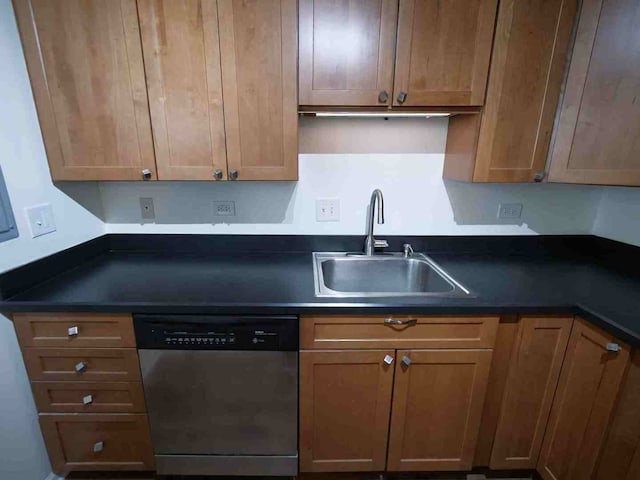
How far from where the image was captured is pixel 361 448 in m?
1.26

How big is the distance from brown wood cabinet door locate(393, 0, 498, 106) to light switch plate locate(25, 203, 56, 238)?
1.49 m

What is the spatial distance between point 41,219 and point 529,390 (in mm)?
2090

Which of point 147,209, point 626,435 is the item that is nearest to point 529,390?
point 626,435

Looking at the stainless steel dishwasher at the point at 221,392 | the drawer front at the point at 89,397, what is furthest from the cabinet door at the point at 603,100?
the drawer front at the point at 89,397

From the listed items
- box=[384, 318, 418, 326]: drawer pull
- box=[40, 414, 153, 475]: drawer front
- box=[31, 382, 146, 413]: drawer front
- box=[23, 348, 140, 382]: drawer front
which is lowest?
box=[40, 414, 153, 475]: drawer front

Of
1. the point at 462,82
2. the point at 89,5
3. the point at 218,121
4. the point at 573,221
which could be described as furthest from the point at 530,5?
the point at 89,5

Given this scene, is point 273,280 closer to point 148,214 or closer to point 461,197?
point 148,214

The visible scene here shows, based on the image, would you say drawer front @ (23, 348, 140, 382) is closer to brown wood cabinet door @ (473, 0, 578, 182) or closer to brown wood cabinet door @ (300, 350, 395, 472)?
brown wood cabinet door @ (300, 350, 395, 472)

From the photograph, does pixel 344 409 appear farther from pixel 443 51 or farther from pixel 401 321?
pixel 443 51

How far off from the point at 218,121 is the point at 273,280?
2.23ft

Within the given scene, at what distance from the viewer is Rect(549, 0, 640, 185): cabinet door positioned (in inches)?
41.9

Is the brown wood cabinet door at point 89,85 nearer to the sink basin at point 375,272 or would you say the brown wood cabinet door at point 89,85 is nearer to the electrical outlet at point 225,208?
the electrical outlet at point 225,208

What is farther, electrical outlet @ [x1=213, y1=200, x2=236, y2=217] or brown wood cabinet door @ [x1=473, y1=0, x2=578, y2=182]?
electrical outlet @ [x1=213, y1=200, x2=236, y2=217]

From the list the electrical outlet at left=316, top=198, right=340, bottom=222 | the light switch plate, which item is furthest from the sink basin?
the light switch plate
